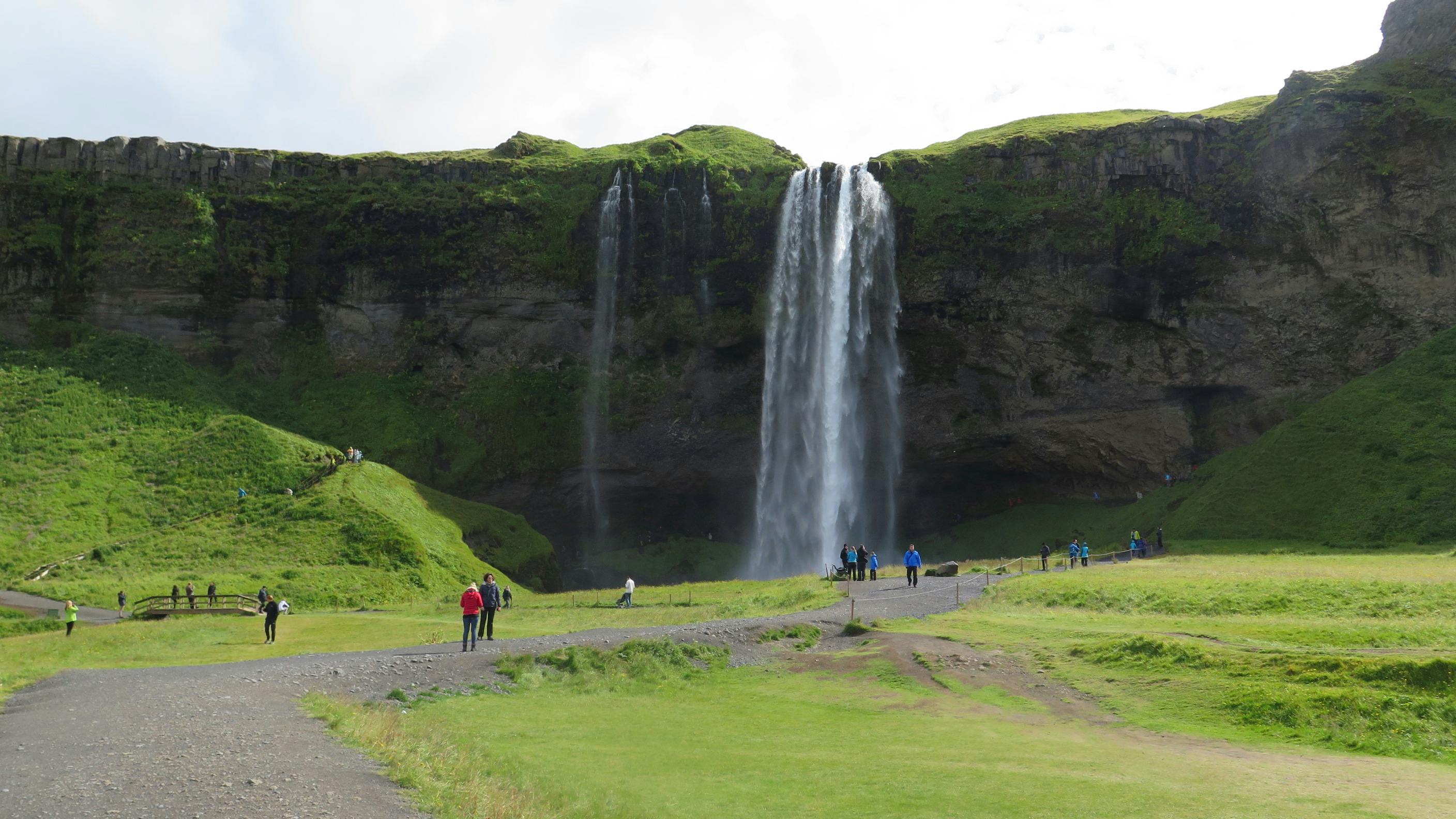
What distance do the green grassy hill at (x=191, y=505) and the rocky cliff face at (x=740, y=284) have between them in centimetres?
578

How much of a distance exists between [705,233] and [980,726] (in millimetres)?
49114

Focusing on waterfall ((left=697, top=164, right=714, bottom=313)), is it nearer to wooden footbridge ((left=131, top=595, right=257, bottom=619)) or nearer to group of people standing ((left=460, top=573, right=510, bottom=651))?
wooden footbridge ((left=131, top=595, right=257, bottom=619))

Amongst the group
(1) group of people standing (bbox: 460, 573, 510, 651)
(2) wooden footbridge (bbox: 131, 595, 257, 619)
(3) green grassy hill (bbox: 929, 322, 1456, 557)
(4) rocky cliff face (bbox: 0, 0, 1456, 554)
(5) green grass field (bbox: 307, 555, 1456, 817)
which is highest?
(4) rocky cliff face (bbox: 0, 0, 1456, 554)

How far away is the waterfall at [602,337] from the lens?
64625mm

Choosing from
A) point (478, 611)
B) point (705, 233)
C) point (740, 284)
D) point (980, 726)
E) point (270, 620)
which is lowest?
point (980, 726)

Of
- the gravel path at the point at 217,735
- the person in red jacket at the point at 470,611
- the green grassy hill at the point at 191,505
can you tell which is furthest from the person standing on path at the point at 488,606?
the green grassy hill at the point at 191,505

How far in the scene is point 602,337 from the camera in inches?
2608

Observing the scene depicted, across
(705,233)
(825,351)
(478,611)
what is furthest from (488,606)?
(705,233)

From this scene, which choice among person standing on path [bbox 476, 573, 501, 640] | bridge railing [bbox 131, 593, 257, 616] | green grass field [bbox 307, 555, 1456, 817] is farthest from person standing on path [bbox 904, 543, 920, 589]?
bridge railing [bbox 131, 593, 257, 616]

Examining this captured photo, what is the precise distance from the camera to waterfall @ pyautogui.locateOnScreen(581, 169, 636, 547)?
64625mm

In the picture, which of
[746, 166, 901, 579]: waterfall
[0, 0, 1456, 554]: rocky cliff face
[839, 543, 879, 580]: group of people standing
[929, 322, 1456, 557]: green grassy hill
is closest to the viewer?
[839, 543, 879, 580]: group of people standing

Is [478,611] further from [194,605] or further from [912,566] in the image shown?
[194,605]

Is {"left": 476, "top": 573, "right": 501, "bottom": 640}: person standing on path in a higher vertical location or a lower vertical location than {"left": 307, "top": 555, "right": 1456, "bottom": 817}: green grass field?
higher

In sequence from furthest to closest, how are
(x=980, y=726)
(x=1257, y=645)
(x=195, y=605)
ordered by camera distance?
(x=195, y=605)
(x=1257, y=645)
(x=980, y=726)
